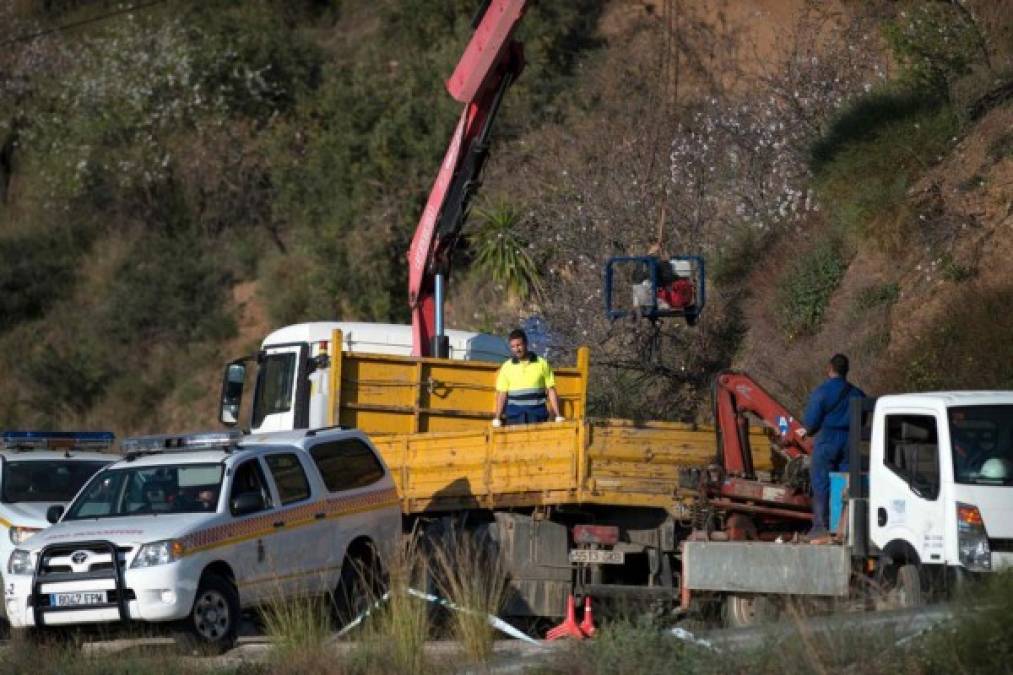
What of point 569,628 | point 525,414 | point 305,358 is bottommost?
point 569,628

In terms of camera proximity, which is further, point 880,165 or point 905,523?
point 880,165

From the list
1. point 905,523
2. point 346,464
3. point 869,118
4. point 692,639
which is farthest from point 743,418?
point 869,118

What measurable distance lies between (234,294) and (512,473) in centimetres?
2633

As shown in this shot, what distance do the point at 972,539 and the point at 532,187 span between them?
Result: 20.1 meters

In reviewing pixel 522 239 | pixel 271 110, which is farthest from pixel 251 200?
pixel 522 239

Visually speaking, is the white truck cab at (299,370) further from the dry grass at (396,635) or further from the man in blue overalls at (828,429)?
the man in blue overalls at (828,429)

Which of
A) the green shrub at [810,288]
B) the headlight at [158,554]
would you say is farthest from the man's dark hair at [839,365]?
the green shrub at [810,288]

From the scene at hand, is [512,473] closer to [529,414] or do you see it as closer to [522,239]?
[529,414]

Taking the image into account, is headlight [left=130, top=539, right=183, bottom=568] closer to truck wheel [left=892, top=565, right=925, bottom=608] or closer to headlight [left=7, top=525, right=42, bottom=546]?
headlight [left=7, top=525, right=42, bottom=546]

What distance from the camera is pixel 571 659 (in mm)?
10164

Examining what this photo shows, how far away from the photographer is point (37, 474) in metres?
17.0

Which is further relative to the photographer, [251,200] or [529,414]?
[251,200]

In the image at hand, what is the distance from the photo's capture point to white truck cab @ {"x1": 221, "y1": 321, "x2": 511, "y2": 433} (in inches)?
717

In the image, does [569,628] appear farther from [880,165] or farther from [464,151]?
[880,165]
